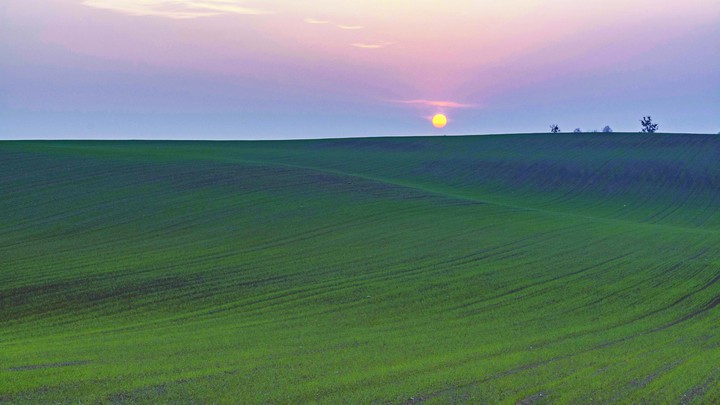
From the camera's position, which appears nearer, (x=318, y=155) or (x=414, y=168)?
(x=414, y=168)

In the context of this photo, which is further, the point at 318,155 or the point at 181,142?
the point at 181,142

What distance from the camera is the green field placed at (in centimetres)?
1351

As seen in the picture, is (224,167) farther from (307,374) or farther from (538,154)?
(307,374)

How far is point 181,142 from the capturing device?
8125 centimetres

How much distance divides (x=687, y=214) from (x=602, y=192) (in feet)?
28.4

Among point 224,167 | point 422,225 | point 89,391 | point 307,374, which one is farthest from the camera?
point 224,167

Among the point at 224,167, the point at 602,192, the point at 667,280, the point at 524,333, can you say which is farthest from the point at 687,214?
the point at 524,333

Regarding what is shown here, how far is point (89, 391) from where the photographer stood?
12.6m

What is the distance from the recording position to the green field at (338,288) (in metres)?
13.5

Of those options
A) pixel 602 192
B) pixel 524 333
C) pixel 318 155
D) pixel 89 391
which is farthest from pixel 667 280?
pixel 318 155

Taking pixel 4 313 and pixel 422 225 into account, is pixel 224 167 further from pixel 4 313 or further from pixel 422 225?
pixel 4 313

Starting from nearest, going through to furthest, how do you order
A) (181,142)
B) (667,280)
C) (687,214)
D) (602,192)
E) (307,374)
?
1. (307,374)
2. (667,280)
3. (687,214)
4. (602,192)
5. (181,142)

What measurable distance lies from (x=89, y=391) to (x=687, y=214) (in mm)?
41170

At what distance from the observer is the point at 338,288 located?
22.8 m
